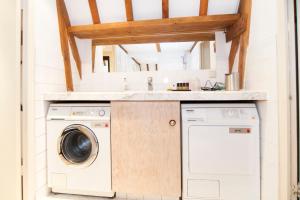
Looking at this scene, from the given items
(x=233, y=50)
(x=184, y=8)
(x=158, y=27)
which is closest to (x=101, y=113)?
(x=158, y=27)

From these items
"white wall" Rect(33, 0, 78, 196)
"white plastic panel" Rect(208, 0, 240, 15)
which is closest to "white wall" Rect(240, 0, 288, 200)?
"white plastic panel" Rect(208, 0, 240, 15)

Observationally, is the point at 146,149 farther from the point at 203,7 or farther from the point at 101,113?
the point at 203,7

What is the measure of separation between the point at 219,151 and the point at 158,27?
151cm

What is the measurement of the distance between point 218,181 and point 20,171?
1.65 meters

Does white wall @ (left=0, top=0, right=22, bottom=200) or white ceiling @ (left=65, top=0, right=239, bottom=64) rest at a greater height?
white ceiling @ (left=65, top=0, right=239, bottom=64)

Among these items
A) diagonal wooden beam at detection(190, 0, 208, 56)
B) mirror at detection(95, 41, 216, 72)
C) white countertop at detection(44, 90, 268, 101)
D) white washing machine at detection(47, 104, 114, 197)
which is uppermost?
diagonal wooden beam at detection(190, 0, 208, 56)

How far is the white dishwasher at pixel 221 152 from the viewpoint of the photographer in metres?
1.63

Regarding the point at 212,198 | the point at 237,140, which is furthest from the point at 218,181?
the point at 237,140

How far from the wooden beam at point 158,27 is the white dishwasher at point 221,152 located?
1.02 metres

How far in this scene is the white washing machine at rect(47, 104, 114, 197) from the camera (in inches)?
70.1

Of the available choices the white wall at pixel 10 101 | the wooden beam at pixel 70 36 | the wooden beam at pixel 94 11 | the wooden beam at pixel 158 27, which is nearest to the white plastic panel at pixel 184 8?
the wooden beam at pixel 158 27

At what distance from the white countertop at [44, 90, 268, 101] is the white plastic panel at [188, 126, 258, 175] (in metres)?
0.26

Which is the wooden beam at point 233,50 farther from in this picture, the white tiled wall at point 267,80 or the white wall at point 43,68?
the white wall at point 43,68

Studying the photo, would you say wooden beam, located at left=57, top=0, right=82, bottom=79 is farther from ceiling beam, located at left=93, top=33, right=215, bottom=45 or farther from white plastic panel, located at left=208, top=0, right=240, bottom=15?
white plastic panel, located at left=208, top=0, right=240, bottom=15
